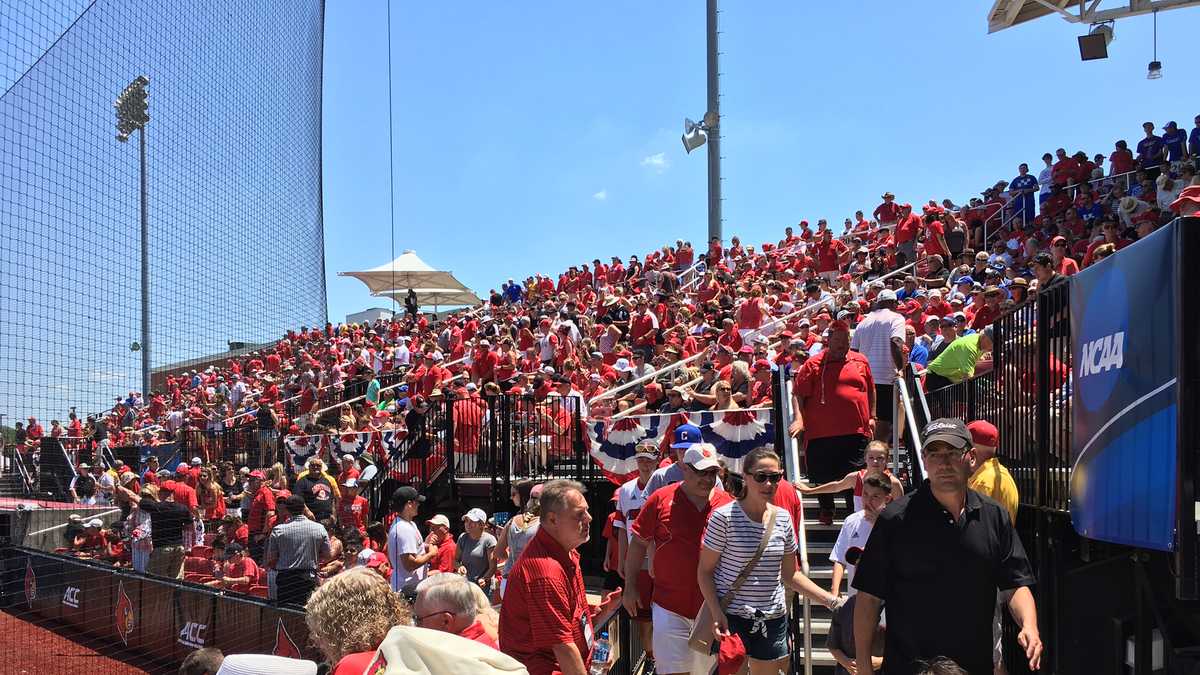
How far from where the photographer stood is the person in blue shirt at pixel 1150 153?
651 inches

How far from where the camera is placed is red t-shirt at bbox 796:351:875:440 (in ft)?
27.5

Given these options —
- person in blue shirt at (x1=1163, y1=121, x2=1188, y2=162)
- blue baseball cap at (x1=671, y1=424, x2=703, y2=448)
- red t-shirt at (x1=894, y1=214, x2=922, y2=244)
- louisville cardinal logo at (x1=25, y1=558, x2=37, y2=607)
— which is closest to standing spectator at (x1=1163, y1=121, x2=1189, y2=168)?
person in blue shirt at (x1=1163, y1=121, x2=1188, y2=162)

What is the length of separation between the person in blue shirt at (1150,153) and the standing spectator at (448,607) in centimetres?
1585

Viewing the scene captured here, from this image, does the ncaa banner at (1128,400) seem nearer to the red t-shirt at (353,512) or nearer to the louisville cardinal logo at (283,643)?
the louisville cardinal logo at (283,643)

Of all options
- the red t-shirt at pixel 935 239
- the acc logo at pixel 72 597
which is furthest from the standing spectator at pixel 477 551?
the red t-shirt at pixel 935 239

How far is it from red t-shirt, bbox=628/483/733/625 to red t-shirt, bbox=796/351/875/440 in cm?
300

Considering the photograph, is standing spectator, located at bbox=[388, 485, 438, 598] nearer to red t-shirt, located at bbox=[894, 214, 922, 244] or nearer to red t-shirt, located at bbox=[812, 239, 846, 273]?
red t-shirt, located at bbox=[894, 214, 922, 244]

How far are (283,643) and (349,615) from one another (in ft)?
20.3

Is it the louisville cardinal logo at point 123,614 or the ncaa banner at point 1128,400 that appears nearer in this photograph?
the ncaa banner at point 1128,400

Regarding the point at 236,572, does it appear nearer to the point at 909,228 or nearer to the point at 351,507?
the point at 351,507

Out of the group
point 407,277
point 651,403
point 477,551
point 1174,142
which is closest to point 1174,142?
point 1174,142

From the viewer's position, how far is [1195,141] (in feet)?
51.8

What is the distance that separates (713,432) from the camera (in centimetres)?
1038

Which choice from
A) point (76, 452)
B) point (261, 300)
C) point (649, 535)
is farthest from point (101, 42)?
point (76, 452)
